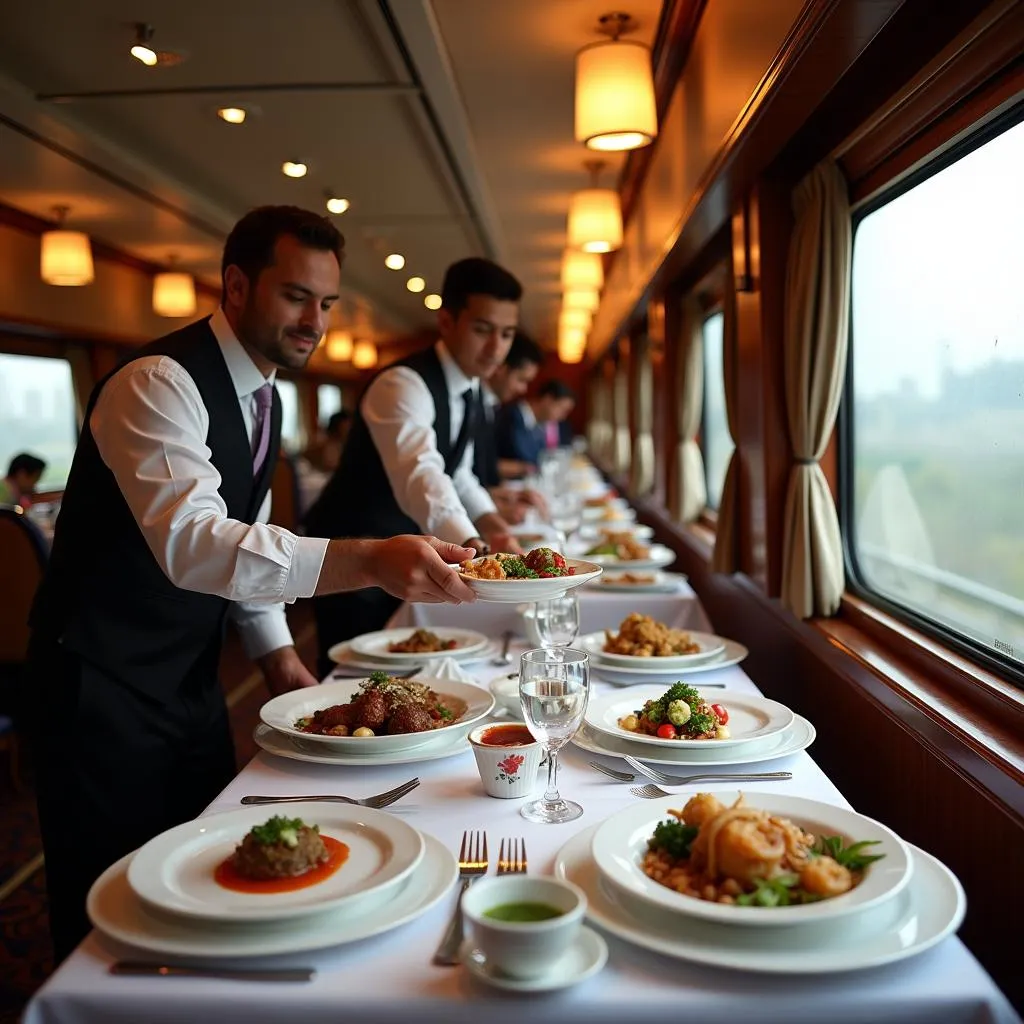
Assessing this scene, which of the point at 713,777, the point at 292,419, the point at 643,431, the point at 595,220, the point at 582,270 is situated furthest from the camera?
the point at 292,419

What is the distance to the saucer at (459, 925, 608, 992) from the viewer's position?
989 mm

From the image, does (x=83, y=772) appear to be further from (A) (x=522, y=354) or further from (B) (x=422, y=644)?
(A) (x=522, y=354)

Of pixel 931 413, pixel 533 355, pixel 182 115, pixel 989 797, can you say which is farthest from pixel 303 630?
pixel 989 797

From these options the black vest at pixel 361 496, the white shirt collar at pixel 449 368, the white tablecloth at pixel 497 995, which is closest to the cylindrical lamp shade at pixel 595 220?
the white shirt collar at pixel 449 368

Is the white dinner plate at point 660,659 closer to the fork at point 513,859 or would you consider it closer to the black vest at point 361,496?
the fork at point 513,859

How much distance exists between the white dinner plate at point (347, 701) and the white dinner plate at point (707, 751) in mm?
218

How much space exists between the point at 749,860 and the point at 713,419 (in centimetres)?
567

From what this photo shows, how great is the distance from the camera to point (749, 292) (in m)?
3.33

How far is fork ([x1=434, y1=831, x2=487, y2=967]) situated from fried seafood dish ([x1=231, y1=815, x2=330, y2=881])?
18 cm

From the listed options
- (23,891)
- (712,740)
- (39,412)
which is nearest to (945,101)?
(712,740)

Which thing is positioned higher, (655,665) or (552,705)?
(552,705)

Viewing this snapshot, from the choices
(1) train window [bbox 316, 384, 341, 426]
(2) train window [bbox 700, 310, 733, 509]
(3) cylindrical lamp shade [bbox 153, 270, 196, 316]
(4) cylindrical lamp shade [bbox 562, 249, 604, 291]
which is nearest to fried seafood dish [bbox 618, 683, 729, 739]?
(2) train window [bbox 700, 310, 733, 509]

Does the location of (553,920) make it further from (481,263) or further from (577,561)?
(481,263)

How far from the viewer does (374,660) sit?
2396 mm
